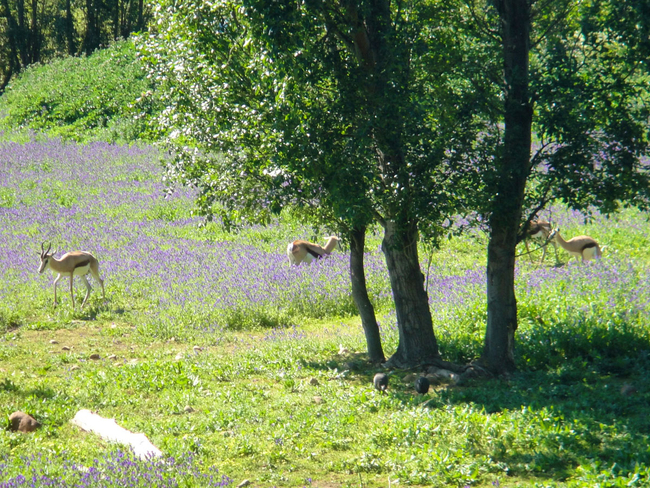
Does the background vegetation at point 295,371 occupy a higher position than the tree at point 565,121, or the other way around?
the tree at point 565,121

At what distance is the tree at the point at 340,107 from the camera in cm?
798

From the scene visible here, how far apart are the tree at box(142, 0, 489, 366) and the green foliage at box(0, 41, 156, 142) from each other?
2455 centimetres

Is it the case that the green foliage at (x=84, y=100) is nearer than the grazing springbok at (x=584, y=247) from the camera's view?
No

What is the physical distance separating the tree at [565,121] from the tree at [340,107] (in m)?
0.61

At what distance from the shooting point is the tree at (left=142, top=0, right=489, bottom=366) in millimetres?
7980

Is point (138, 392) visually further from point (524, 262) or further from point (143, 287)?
point (524, 262)

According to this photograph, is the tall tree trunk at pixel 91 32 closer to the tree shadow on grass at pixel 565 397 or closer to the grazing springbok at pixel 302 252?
the grazing springbok at pixel 302 252

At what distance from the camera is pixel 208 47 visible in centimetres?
887

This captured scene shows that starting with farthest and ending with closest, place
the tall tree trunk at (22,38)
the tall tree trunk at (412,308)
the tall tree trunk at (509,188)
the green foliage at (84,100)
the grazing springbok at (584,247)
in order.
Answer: the tall tree trunk at (22,38) → the green foliage at (84,100) → the grazing springbok at (584,247) → the tall tree trunk at (412,308) → the tall tree trunk at (509,188)

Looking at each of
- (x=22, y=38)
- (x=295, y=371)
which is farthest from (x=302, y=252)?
(x=22, y=38)

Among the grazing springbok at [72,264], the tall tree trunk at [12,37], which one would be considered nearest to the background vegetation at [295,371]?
the grazing springbok at [72,264]

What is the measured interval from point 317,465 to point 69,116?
36.7m

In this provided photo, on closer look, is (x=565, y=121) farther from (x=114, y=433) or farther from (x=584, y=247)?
(x=584, y=247)

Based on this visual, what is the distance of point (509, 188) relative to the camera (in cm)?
847
